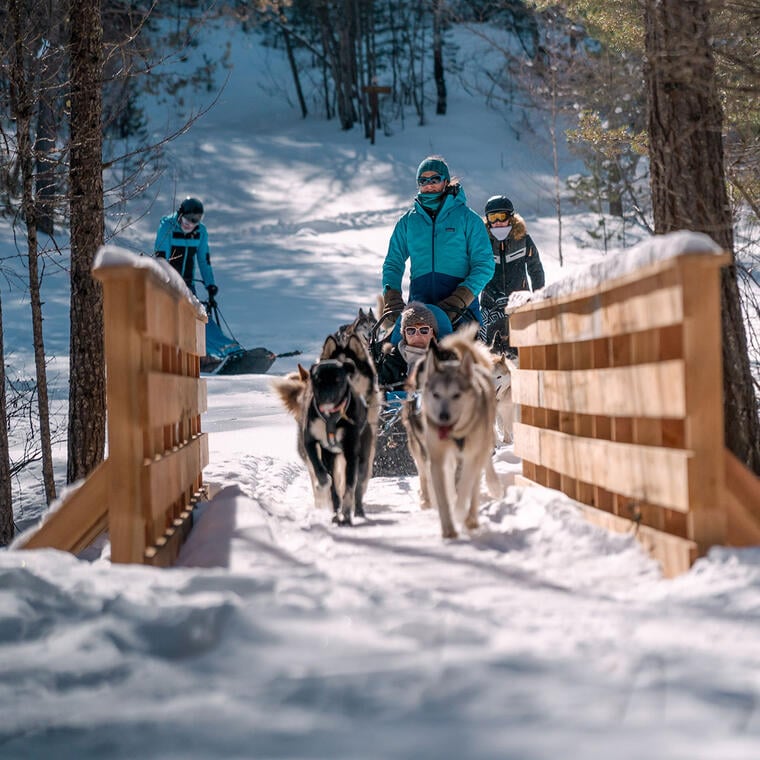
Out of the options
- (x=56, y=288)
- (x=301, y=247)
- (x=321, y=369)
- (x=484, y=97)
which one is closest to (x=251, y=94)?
(x=484, y=97)

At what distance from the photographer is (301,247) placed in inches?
1116

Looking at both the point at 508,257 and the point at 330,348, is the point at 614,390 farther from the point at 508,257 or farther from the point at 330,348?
the point at 508,257

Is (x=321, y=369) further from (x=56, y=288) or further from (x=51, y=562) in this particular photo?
(x=56, y=288)

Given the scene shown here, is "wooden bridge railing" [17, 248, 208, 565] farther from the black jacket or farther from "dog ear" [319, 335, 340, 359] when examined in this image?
the black jacket

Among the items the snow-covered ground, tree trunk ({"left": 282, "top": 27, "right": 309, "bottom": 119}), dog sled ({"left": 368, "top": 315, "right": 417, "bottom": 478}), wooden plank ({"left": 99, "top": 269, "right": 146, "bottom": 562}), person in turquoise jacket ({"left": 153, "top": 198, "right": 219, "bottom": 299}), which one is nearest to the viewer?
the snow-covered ground

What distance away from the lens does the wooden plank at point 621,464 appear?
381cm

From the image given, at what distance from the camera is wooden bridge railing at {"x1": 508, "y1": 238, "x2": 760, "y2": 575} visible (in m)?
3.63

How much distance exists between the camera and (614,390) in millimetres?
4508

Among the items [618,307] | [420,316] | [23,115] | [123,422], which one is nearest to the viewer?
[123,422]

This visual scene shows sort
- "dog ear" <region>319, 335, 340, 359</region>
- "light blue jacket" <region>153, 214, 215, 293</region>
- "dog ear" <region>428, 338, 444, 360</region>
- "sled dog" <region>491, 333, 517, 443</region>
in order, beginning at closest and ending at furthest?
"dog ear" <region>428, 338, 444, 360</region> < "dog ear" <region>319, 335, 340, 359</region> < "sled dog" <region>491, 333, 517, 443</region> < "light blue jacket" <region>153, 214, 215, 293</region>

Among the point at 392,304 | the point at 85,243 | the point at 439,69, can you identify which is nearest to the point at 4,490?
the point at 85,243

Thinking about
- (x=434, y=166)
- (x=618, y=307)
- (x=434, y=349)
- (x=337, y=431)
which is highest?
(x=434, y=166)

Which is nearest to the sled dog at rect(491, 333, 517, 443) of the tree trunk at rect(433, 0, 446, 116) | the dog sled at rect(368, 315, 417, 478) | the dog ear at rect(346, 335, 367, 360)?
the dog sled at rect(368, 315, 417, 478)

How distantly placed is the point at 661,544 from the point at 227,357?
12.8m
